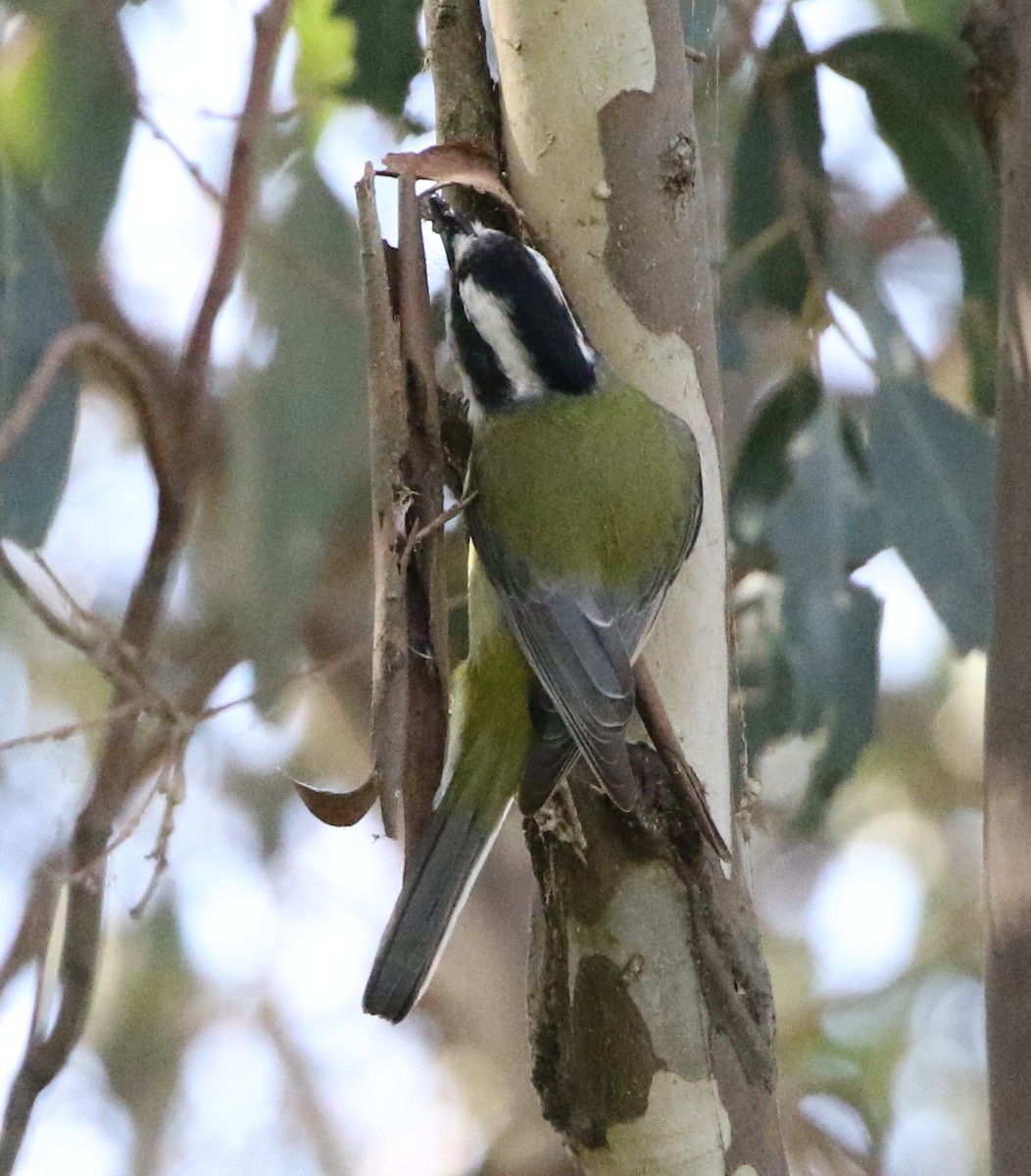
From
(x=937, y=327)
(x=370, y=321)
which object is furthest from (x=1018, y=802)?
(x=937, y=327)

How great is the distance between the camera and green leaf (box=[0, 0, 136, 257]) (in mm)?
1895

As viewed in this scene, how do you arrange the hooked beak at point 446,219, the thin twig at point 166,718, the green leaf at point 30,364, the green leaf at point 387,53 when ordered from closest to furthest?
the hooked beak at point 446,219
the thin twig at point 166,718
the green leaf at point 30,364
the green leaf at point 387,53

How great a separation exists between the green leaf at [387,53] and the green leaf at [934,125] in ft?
1.63

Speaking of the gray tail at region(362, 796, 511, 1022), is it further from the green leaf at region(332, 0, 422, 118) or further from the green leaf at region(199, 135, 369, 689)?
the green leaf at region(332, 0, 422, 118)

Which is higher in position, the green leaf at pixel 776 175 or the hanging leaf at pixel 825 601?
the green leaf at pixel 776 175

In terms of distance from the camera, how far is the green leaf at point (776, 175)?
6.40 feet

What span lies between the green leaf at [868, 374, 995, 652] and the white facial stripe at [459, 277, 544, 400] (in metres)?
0.52

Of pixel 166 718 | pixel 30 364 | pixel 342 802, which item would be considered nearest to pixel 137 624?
pixel 166 718

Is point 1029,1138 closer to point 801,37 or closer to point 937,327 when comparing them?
point 801,37

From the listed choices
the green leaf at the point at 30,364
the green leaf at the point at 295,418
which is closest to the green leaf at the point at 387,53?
the green leaf at the point at 295,418

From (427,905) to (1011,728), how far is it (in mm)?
445

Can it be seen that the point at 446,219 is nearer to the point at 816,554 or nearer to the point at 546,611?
the point at 546,611

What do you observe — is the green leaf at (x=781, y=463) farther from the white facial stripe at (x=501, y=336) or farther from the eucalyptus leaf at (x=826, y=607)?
the white facial stripe at (x=501, y=336)

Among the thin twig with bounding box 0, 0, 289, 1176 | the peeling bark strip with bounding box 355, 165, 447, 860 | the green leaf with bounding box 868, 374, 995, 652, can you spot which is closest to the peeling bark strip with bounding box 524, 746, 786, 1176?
the peeling bark strip with bounding box 355, 165, 447, 860
